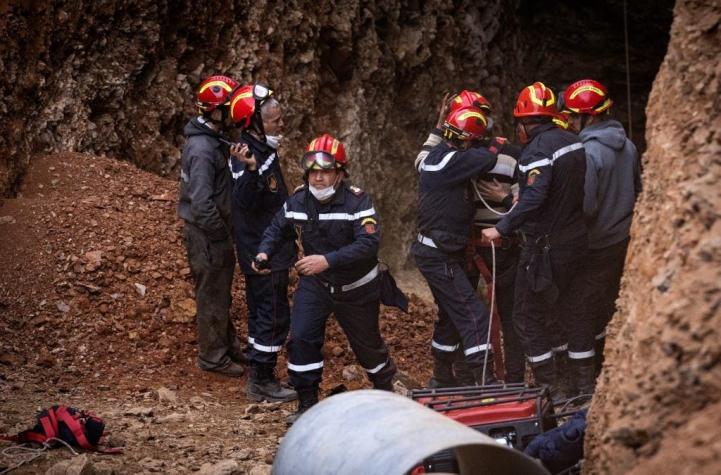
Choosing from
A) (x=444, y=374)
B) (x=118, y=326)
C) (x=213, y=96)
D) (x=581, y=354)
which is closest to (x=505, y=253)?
(x=581, y=354)

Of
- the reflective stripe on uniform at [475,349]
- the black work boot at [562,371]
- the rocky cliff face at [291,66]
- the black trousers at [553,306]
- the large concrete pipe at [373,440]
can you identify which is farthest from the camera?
Answer: the rocky cliff face at [291,66]

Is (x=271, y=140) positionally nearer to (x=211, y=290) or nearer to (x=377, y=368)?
(x=211, y=290)

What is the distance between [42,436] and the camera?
5227 mm

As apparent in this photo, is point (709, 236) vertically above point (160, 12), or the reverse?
point (160, 12)

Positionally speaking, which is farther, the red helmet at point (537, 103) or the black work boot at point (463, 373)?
the black work boot at point (463, 373)

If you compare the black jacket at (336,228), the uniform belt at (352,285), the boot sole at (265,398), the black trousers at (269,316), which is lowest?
the boot sole at (265,398)

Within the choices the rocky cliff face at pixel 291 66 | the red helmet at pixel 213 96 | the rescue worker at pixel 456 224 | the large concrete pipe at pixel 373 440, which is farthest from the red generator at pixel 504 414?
the rocky cliff face at pixel 291 66

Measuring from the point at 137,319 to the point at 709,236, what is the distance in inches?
223

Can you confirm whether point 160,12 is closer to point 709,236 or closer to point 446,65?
point 446,65

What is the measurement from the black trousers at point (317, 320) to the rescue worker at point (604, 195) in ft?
5.45

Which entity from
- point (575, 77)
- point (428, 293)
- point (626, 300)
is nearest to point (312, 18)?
point (428, 293)

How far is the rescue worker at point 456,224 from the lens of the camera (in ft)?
21.9

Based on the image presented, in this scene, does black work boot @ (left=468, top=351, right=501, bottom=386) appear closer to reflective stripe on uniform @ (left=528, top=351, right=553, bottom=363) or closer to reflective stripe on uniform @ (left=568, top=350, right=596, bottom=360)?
reflective stripe on uniform @ (left=528, top=351, right=553, bottom=363)

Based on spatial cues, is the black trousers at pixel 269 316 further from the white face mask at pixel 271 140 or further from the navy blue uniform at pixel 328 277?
the white face mask at pixel 271 140
